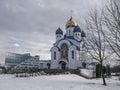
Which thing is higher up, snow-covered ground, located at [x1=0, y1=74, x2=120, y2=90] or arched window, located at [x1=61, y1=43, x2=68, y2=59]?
arched window, located at [x1=61, y1=43, x2=68, y2=59]

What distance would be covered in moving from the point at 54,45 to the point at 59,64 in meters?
6.56

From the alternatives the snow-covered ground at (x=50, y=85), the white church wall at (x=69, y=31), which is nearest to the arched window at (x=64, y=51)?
the white church wall at (x=69, y=31)

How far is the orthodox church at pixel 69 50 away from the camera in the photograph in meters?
64.6

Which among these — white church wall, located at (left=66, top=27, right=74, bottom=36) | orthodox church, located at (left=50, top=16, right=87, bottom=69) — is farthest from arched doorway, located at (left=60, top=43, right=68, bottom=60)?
white church wall, located at (left=66, top=27, right=74, bottom=36)

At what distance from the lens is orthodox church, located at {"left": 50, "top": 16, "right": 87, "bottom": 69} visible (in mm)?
64625

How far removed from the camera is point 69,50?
218 ft

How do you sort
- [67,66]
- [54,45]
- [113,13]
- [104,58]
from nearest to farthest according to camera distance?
[113,13] < [104,58] < [67,66] < [54,45]

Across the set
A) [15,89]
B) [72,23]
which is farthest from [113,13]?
[72,23]

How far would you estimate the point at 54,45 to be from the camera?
69.4 m

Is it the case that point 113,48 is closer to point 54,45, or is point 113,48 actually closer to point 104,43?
point 104,43

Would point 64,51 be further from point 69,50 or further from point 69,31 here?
point 69,31

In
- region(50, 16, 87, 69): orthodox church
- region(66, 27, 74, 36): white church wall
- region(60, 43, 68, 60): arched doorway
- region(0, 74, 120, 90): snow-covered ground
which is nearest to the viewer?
region(0, 74, 120, 90): snow-covered ground

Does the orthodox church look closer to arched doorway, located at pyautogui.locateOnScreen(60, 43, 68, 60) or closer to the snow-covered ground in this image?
arched doorway, located at pyautogui.locateOnScreen(60, 43, 68, 60)

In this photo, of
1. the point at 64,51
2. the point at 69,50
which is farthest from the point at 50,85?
the point at 64,51
